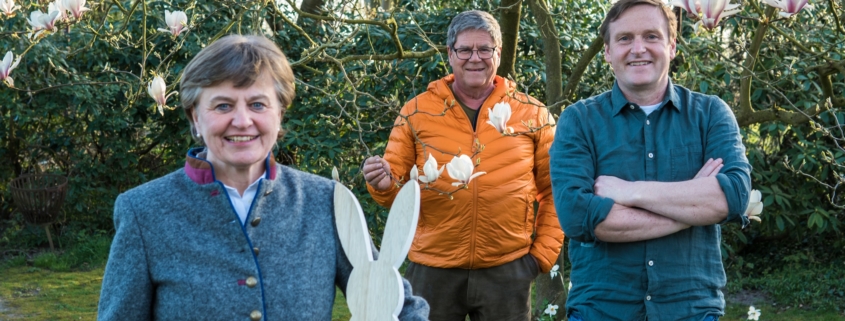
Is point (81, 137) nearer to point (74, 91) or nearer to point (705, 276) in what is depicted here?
point (74, 91)

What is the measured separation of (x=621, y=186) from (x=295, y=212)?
38.8 inches

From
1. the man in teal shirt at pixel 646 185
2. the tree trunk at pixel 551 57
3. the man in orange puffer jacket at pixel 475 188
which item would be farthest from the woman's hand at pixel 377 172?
the tree trunk at pixel 551 57

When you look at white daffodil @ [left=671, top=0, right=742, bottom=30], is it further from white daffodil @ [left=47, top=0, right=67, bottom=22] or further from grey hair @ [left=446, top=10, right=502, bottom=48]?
white daffodil @ [left=47, top=0, right=67, bottom=22]

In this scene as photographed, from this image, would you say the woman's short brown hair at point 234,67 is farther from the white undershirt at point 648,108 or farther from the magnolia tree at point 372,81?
the white undershirt at point 648,108

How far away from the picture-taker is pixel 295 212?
1.90m

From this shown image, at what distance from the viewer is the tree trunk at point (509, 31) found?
4.52 meters

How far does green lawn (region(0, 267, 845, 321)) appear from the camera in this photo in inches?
231

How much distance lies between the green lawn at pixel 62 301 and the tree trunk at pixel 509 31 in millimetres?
1943

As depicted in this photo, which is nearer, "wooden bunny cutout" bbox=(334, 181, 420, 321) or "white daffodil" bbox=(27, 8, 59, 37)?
"wooden bunny cutout" bbox=(334, 181, 420, 321)

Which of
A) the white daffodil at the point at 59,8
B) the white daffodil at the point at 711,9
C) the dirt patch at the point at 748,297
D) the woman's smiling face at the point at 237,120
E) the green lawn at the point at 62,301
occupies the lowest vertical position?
the dirt patch at the point at 748,297

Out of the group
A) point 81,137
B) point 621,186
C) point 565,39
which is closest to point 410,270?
point 621,186

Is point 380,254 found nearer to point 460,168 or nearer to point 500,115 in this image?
point 460,168

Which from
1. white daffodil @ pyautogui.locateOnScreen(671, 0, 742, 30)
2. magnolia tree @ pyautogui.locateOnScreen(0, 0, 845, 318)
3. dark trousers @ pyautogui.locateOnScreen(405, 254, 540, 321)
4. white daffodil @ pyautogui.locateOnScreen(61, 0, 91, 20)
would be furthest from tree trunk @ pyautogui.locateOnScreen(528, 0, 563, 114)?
white daffodil @ pyautogui.locateOnScreen(61, 0, 91, 20)

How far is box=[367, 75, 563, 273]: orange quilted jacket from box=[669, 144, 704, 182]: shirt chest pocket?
2.51 ft
